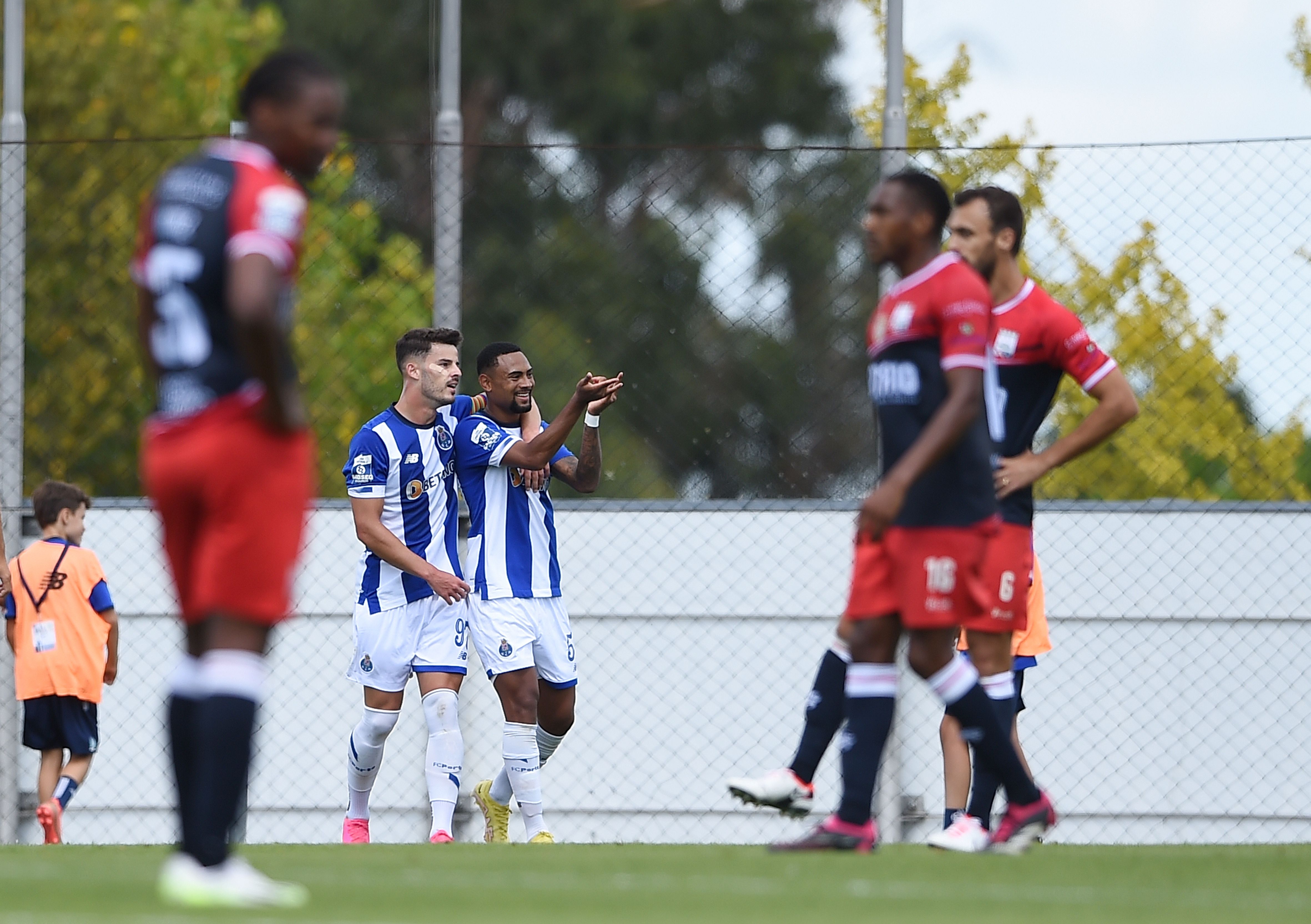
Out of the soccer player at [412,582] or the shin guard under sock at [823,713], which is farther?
the soccer player at [412,582]

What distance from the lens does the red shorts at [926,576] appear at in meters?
4.79

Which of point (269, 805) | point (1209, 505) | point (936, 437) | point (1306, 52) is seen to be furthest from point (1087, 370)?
point (1306, 52)

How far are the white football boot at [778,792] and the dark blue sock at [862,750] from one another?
1.32ft

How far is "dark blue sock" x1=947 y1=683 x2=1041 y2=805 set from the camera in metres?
4.89

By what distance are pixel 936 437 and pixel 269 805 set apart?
4.88 meters

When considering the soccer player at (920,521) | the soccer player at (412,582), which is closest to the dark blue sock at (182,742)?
the soccer player at (920,521)

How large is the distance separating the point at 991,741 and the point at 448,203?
425cm

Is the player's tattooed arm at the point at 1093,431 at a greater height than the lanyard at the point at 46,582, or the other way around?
the player's tattooed arm at the point at 1093,431

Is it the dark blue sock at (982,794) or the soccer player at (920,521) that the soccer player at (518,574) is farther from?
the soccer player at (920,521)

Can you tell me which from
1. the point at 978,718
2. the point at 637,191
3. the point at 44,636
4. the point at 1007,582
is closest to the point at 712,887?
the point at 978,718

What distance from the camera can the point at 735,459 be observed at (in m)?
21.1

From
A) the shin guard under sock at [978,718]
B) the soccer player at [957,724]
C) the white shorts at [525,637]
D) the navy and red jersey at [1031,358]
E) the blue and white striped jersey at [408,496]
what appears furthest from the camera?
the blue and white striped jersey at [408,496]

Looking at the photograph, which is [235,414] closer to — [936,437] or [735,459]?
[936,437]

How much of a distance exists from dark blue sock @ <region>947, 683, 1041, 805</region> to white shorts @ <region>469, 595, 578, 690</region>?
267cm
